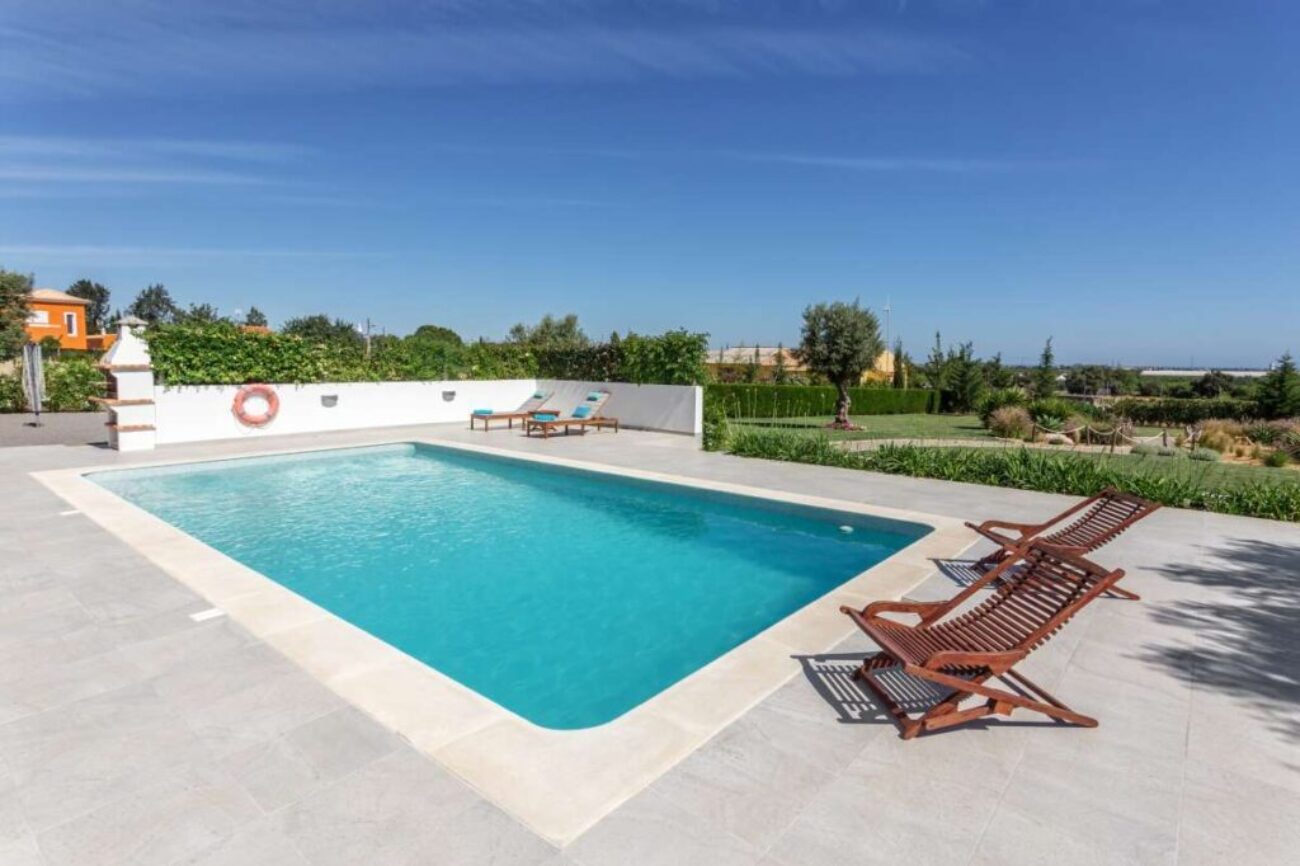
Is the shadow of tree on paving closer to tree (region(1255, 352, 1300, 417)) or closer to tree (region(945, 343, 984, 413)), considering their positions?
tree (region(1255, 352, 1300, 417))

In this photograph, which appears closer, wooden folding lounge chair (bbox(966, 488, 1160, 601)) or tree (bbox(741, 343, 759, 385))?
wooden folding lounge chair (bbox(966, 488, 1160, 601))

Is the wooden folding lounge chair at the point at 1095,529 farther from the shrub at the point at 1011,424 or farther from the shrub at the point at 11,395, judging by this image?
the shrub at the point at 11,395

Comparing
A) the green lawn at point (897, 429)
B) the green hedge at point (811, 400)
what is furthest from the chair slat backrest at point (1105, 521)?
the green hedge at point (811, 400)

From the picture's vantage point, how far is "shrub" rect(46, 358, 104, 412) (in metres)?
17.9

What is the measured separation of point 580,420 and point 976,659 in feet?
39.6

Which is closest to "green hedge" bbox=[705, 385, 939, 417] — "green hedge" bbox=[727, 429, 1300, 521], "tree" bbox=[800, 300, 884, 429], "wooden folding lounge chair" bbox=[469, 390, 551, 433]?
"tree" bbox=[800, 300, 884, 429]

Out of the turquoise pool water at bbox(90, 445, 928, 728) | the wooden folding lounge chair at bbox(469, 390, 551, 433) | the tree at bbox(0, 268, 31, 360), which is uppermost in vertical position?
the tree at bbox(0, 268, 31, 360)

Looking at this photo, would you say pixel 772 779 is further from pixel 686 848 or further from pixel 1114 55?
pixel 1114 55

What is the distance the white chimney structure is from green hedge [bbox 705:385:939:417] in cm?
1335

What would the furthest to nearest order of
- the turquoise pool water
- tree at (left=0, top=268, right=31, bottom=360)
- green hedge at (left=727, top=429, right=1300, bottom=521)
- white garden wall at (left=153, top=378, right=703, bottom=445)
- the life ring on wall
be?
tree at (left=0, top=268, right=31, bottom=360) < the life ring on wall < white garden wall at (left=153, top=378, right=703, bottom=445) < green hedge at (left=727, top=429, right=1300, bottom=521) < the turquoise pool water

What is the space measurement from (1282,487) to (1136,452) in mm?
5853

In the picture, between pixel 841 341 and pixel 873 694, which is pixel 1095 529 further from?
pixel 841 341

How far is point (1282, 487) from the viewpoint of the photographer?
767 cm

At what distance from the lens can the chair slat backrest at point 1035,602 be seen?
2.83 meters
